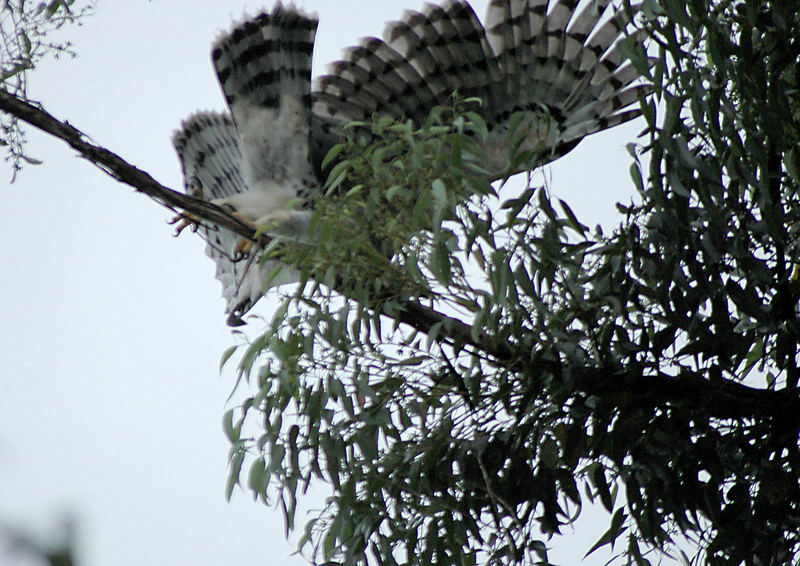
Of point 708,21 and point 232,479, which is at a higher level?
point 708,21

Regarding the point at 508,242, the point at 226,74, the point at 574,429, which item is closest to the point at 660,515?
the point at 574,429

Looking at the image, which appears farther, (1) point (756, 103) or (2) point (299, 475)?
(2) point (299, 475)

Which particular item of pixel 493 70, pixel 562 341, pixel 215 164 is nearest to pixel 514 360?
pixel 562 341

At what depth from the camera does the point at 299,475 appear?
124 cm

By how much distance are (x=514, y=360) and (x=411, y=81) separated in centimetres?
89

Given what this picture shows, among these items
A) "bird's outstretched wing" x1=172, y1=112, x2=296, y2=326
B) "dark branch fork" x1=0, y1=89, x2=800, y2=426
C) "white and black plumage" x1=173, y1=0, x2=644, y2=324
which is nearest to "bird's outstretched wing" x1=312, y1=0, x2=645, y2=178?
"white and black plumage" x1=173, y1=0, x2=644, y2=324

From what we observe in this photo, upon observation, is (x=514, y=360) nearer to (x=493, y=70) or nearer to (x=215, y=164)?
(x=493, y=70)

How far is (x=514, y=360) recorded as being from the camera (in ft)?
4.03

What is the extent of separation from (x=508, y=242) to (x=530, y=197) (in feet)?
0.21

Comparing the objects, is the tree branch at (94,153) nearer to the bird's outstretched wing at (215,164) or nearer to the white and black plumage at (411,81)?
the white and black plumage at (411,81)

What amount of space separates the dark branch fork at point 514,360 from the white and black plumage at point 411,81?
0.56 meters

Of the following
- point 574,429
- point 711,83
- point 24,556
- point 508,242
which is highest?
point 711,83

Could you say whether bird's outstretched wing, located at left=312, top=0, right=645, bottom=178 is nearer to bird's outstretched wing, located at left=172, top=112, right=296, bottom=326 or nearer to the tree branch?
bird's outstretched wing, located at left=172, top=112, right=296, bottom=326

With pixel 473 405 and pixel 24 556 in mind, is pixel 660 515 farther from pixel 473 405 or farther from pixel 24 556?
pixel 24 556
